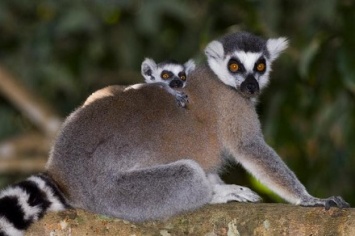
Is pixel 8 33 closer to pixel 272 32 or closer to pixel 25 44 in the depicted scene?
pixel 25 44

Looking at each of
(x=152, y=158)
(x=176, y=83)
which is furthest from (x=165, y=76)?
(x=152, y=158)

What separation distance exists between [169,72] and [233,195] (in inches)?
50.1

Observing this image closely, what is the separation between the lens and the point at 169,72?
6410 mm

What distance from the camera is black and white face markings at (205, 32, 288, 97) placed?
20.5 ft

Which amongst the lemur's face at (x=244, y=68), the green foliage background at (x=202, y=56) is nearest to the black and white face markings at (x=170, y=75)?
the lemur's face at (x=244, y=68)

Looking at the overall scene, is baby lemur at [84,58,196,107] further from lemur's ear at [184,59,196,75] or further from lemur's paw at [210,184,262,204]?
lemur's paw at [210,184,262,204]

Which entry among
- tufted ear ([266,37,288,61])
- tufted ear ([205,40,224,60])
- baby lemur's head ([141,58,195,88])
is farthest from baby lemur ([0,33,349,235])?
tufted ear ([266,37,288,61])

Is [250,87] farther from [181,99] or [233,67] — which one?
[181,99]

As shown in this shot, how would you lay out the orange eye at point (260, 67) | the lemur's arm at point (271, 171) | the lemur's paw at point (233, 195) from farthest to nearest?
the orange eye at point (260, 67), the lemur's arm at point (271, 171), the lemur's paw at point (233, 195)

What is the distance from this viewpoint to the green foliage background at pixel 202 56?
741 centimetres

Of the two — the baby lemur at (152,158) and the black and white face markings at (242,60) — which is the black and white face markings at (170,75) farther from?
the black and white face markings at (242,60)

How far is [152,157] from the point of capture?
5.47m

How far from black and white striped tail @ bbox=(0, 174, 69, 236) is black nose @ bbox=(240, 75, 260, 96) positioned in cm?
172

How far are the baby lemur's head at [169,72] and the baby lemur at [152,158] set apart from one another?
0.12m
